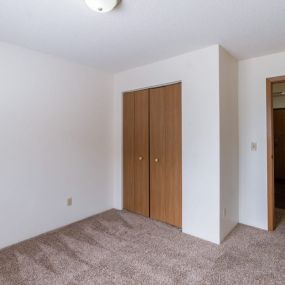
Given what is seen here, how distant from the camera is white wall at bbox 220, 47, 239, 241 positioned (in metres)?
2.44

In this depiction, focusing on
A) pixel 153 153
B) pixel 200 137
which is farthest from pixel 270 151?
pixel 153 153

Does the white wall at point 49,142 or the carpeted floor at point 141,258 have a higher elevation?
the white wall at point 49,142

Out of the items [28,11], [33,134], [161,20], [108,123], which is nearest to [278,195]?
[108,123]

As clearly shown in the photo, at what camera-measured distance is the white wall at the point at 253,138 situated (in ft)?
8.98

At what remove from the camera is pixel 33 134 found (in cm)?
252

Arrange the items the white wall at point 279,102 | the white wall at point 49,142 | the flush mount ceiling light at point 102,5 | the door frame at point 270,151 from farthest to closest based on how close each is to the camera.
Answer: the white wall at point 279,102 → the door frame at point 270,151 → the white wall at point 49,142 → the flush mount ceiling light at point 102,5

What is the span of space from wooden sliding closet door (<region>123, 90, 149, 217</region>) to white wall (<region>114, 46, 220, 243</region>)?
1.89ft

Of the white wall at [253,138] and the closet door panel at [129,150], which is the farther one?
the closet door panel at [129,150]

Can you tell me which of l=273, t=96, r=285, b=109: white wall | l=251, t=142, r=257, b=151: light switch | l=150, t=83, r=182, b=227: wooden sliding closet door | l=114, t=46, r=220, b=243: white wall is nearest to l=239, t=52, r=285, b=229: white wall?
l=251, t=142, r=257, b=151: light switch

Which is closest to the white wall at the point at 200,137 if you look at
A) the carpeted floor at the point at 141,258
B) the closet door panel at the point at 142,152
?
the carpeted floor at the point at 141,258

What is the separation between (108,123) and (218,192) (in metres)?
1.93

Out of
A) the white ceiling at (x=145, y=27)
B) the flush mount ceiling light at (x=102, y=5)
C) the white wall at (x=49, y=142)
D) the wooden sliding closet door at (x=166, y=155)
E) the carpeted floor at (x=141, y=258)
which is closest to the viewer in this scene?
the flush mount ceiling light at (x=102, y=5)

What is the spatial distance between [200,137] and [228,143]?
37 cm

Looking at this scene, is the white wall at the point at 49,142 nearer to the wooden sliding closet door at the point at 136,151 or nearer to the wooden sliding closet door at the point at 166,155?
the wooden sliding closet door at the point at 136,151
